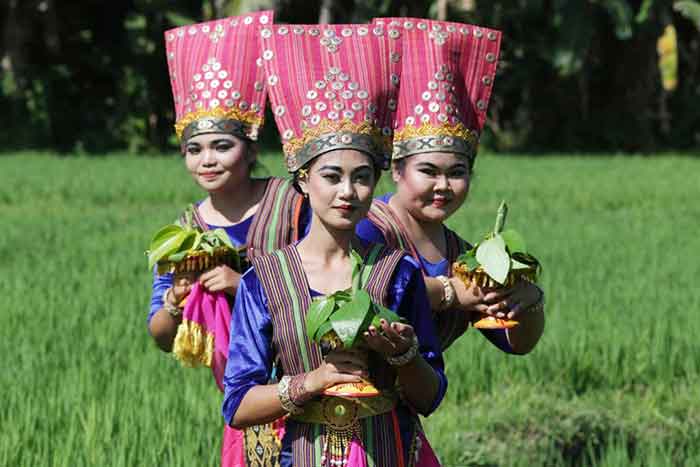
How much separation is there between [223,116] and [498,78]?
2021 cm

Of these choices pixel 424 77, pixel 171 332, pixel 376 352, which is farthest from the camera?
pixel 171 332

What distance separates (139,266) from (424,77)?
5778 millimetres

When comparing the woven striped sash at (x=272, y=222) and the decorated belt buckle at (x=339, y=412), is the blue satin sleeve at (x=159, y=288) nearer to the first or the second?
the woven striped sash at (x=272, y=222)

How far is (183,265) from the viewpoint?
2965 mm

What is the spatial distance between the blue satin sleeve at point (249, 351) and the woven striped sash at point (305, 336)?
2 cm

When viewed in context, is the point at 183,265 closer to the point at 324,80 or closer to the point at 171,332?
the point at 171,332

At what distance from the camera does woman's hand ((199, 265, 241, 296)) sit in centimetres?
295

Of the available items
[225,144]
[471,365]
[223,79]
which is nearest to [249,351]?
[225,144]

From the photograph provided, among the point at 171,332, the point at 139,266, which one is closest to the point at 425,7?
the point at 139,266

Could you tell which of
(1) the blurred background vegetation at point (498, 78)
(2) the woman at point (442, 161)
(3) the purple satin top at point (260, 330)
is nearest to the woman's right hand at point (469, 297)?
(2) the woman at point (442, 161)

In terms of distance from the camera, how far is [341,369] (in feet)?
7.73

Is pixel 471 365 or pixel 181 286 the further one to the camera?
pixel 471 365

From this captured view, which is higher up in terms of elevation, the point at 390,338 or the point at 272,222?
the point at 272,222

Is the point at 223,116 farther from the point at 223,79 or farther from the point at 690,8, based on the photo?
the point at 690,8
